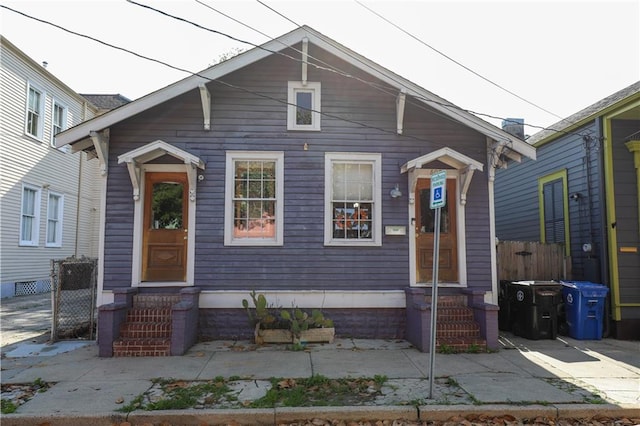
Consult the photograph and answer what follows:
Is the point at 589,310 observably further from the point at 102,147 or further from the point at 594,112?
the point at 102,147

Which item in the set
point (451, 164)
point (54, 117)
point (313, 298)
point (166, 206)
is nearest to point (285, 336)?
point (313, 298)

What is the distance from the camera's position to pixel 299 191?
8070 mm

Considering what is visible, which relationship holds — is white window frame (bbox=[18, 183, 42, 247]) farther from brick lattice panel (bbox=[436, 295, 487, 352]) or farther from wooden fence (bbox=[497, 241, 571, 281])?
wooden fence (bbox=[497, 241, 571, 281])

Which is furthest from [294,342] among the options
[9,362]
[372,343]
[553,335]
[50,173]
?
[50,173]

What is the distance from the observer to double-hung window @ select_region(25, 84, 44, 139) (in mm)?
14391

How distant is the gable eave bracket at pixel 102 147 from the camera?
7.47 meters

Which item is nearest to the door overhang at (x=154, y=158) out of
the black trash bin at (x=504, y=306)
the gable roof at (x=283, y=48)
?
the gable roof at (x=283, y=48)

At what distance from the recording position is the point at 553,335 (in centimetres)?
801

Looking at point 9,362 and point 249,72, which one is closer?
point 9,362

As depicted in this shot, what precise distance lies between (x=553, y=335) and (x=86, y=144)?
9485mm

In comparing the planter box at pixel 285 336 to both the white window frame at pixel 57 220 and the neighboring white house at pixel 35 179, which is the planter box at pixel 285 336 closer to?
the neighboring white house at pixel 35 179

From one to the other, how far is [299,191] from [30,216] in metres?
11.4

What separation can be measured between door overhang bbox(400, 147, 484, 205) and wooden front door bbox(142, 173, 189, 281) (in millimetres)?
4263

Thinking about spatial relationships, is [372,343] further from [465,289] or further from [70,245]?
[70,245]
